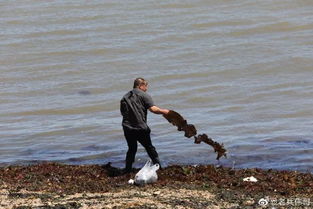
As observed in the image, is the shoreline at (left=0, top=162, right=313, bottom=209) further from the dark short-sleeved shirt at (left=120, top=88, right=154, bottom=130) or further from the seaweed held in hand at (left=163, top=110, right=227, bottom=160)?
the dark short-sleeved shirt at (left=120, top=88, right=154, bottom=130)

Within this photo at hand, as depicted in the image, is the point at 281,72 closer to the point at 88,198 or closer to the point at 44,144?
the point at 44,144

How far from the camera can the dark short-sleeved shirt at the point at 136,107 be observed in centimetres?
1323

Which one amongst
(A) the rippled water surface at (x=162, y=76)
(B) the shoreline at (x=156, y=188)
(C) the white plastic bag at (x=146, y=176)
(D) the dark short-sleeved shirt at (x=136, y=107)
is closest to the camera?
(B) the shoreline at (x=156, y=188)

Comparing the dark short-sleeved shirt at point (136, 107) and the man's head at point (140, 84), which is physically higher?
the man's head at point (140, 84)

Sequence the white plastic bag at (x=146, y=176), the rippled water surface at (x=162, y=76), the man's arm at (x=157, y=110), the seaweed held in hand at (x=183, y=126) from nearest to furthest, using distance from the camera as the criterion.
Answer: the white plastic bag at (x=146, y=176)
the man's arm at (x=157, y=110)
the seaweed held in hand at (x=183, y=126)
the rippled water surface at (x=162, y=76)

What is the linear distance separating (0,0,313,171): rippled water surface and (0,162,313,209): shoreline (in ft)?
7.30

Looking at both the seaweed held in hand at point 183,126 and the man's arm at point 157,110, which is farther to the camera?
the seaweed held in hand at point 183,126

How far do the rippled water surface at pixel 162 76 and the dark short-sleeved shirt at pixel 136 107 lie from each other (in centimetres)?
317

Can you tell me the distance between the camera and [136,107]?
13266mm

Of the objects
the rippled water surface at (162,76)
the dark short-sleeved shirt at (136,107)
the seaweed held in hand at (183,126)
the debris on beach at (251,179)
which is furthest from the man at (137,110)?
the rippled water surface at (162,76)

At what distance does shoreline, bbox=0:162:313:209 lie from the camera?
11.3m

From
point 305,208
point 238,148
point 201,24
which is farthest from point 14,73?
point 305,208

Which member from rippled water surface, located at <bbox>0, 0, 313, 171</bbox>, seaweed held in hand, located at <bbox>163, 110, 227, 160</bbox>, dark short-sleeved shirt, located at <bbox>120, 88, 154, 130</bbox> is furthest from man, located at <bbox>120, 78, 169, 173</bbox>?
rippled water surface, located at <bbox>0, 0, 313, 171</bbox>

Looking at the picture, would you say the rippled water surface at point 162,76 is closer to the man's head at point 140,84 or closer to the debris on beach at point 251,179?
the debris on beach at point 251,179
